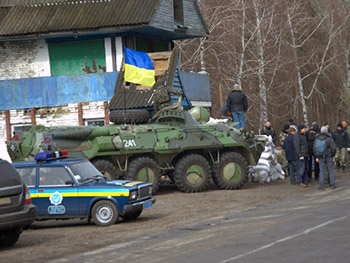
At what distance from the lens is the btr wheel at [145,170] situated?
80.5 ft

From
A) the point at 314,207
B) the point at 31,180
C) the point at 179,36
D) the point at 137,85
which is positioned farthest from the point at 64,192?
the point at 179,36

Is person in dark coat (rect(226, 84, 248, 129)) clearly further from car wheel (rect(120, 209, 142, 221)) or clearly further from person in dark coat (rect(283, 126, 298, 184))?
car wheel (rect(120, 209, 142, 221))

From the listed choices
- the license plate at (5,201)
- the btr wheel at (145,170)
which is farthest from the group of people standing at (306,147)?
the license plate at (5,201)

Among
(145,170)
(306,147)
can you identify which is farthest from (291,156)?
(145,170)

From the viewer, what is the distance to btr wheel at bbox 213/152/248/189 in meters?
25.3

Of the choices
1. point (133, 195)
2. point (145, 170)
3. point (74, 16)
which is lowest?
point (133, 195)

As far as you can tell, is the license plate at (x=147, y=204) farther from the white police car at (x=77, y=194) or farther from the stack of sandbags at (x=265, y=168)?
the stack of sandbags at (x=265, y=168)

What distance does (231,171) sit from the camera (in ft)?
83.3

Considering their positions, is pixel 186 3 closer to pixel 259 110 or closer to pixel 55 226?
pixel 259 110

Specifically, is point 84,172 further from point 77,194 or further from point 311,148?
point 311,148

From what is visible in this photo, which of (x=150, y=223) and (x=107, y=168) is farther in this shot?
(x=107, y=168)

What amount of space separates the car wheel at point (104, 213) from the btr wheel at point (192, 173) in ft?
23.3

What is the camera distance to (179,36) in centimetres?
3747

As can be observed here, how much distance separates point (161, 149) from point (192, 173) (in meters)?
1.16
